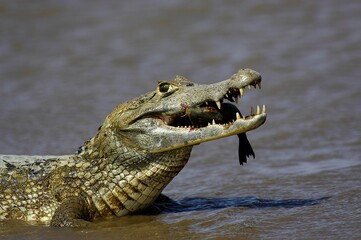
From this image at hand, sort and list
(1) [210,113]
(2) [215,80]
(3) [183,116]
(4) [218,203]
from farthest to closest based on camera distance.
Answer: (2) [215,80]
(4) [218,203]
(3) [183,116]
(1) [210,113]

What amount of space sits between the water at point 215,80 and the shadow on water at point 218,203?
0.03m

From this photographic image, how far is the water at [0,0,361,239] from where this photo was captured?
558 centimetres

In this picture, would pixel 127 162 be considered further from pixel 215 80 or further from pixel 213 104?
pixel 215 80

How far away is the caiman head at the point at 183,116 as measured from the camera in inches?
207

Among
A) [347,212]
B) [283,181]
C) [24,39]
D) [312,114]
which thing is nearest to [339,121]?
[312,114]

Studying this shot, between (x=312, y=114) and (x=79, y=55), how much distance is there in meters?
4.96

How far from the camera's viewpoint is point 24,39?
13.8 metres

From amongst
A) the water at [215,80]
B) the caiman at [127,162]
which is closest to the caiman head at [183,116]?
the caiman at [127,162]

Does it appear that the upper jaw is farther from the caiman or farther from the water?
the water

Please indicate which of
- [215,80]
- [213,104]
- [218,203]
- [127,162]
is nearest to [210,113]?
[213,104]

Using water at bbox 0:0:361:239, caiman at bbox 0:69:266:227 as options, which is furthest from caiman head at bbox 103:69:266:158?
water at bbox 0:0:361:239

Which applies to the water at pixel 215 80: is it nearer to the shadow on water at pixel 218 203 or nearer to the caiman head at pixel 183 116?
the shadow on water at pixel 218 203

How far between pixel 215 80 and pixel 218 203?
4.85 meters

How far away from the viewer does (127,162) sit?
5.68m
